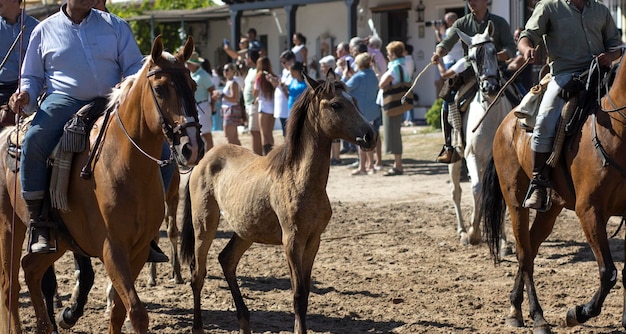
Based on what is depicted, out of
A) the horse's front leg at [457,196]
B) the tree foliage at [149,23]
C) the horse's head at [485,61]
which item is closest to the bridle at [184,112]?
the horse's head at [485,61]

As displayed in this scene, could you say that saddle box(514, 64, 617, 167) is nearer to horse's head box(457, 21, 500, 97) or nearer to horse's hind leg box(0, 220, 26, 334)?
horse's head box(457, 21, 500, 97)

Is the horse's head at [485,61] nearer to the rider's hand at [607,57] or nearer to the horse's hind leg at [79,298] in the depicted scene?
the rider's hand at [607,57]

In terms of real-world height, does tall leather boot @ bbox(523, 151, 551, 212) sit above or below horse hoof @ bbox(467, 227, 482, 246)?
above

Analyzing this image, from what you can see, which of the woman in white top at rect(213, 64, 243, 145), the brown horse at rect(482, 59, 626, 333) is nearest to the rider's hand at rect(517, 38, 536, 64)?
the brown horse at rect(482, 59, 626, 333)

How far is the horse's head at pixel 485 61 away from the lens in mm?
10039

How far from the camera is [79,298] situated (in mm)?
7262

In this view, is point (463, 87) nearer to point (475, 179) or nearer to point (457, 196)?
point (475, 179)

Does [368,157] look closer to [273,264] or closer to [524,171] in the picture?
[273,264]

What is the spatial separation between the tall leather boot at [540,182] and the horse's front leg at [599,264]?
48 cm

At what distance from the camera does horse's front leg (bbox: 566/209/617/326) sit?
6.64 meters

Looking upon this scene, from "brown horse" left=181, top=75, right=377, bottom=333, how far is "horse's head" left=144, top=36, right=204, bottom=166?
1.34 meters

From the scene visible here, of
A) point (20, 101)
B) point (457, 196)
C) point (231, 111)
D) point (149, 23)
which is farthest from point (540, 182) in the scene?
Result: point (149, 23)

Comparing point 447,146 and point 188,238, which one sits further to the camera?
point 447,146

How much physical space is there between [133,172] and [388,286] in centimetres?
361
